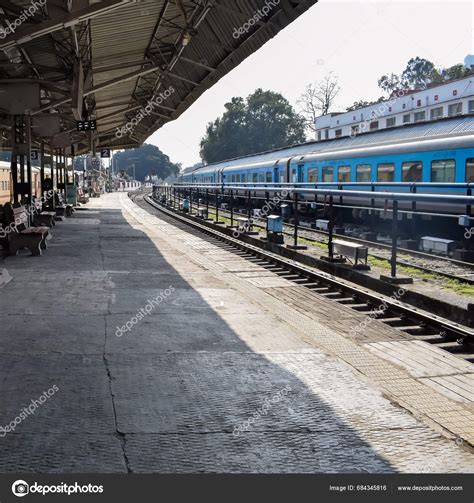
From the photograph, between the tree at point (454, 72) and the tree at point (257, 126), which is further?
the tree at point (257, 126)

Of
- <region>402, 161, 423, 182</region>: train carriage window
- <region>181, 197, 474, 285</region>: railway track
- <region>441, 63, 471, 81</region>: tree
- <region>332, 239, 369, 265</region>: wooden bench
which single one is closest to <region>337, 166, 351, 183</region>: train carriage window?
<region>402, 161, 423, 182</region>: train carriage window

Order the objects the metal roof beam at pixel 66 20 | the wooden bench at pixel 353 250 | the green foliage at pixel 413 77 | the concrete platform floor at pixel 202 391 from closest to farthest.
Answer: the concrete platform floor at pixel 202 391 < the metal roof beam at pixel 66 20 < the wooden bench at pixel 353 250 < the green foliage at pixel 413 77

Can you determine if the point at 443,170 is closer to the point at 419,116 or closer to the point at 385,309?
the point at 385,309

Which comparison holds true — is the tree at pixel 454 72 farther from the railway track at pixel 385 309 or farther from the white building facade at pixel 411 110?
the railway track at pixel 385 309

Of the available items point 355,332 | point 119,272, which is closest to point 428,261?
point 355,332

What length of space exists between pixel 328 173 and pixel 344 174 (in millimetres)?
1600

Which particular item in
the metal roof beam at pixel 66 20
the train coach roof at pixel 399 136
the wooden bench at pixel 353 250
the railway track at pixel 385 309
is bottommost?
the railway track at pixel 385 309

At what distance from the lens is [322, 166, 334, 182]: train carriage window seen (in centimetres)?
2241

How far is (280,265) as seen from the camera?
12.8m

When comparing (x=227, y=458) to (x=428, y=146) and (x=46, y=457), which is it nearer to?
(x=46, y=457)

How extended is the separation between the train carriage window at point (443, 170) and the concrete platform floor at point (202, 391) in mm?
7564

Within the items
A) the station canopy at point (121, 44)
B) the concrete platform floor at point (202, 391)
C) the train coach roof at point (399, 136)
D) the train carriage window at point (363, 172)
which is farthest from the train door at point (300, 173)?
the concrete platform floor at point (202, 391)

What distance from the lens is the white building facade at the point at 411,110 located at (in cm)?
3525

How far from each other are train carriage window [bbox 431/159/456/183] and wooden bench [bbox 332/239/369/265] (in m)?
5.18
